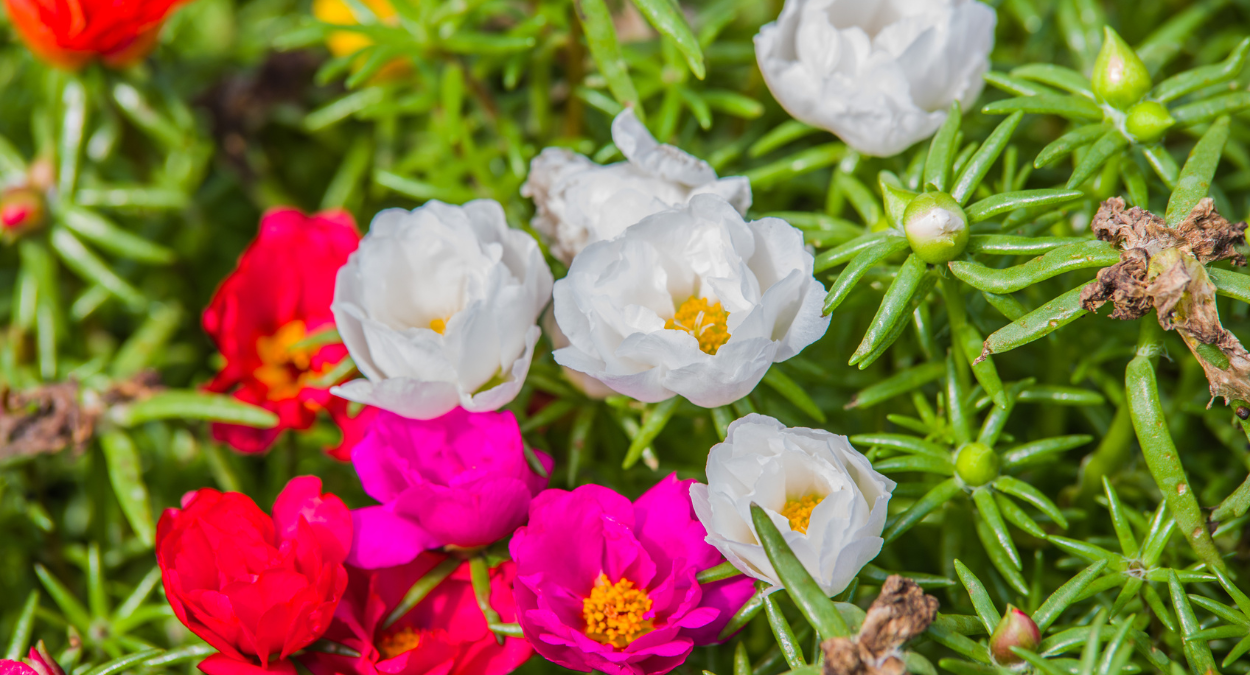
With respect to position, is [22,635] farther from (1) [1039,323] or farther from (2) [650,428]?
(1) [1039,323]

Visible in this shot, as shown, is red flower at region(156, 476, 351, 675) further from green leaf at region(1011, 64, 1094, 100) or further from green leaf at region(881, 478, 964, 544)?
green leaf at region(1011, 64, 1094, 100)

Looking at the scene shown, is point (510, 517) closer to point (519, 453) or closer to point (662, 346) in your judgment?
point (519, 453)

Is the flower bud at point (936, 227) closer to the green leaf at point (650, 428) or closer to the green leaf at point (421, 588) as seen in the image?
the green leaf at point (650, 428)

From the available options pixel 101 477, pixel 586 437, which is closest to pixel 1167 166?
pixel 586 437

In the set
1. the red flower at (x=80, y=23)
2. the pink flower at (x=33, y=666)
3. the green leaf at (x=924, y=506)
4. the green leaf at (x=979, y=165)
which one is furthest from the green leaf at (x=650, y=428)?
the red flower at (x=80, y=23)

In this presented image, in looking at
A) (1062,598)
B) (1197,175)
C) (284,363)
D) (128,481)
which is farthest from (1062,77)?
(128,481)
